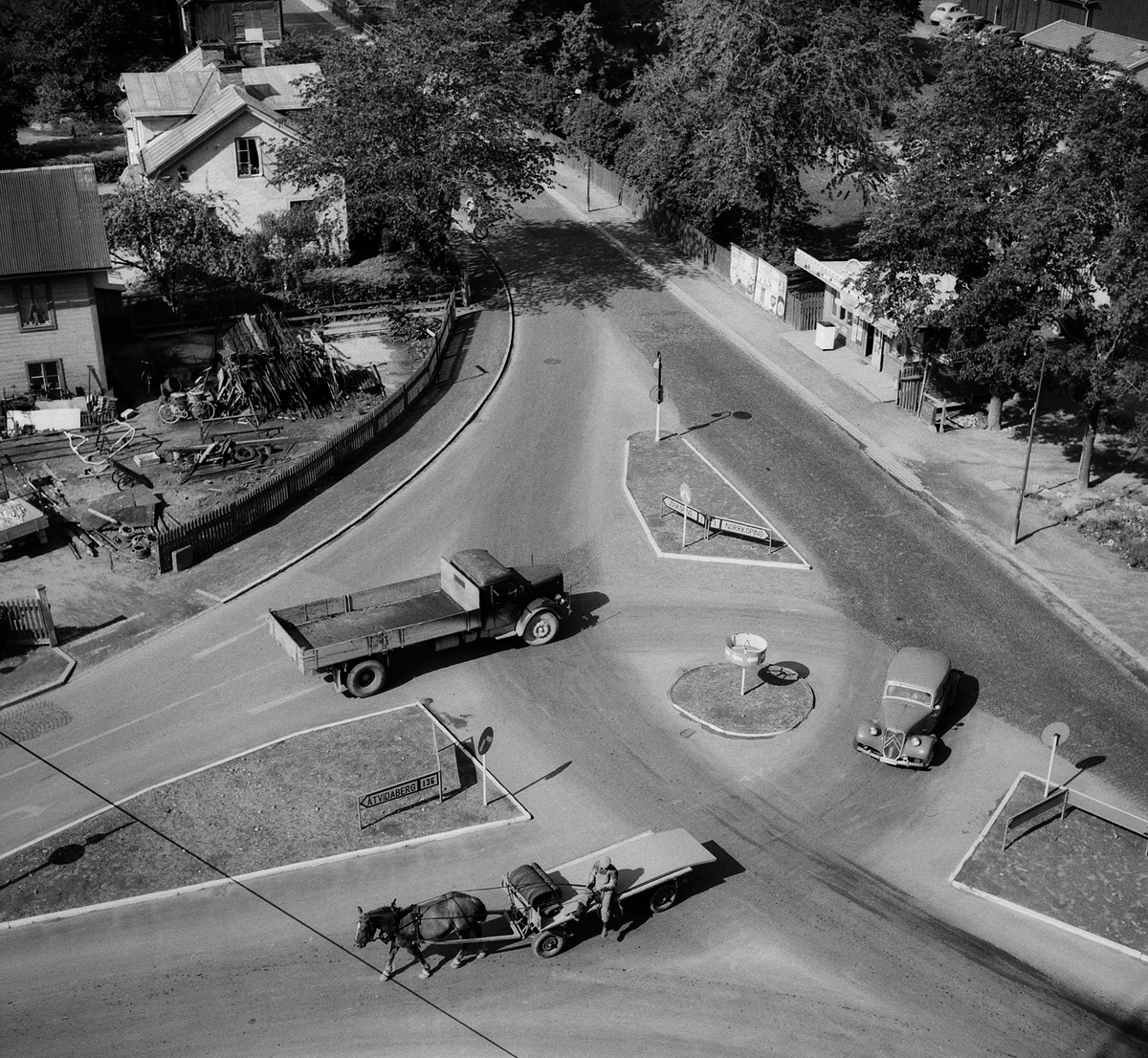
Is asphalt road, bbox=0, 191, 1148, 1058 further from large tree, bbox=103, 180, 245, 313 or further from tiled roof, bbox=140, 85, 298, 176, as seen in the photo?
tiled roof, bbox=140, 85, 298, 176

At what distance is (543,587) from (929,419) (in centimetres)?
1842

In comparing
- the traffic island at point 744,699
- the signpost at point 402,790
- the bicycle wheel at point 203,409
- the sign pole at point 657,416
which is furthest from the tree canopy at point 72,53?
the signpost at point 402,790

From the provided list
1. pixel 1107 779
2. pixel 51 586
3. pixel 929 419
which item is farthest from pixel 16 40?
pixel 1107 779

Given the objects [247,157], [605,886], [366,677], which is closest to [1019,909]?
[605,886]

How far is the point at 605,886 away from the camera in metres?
22.6

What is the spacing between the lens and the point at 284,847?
25250mm

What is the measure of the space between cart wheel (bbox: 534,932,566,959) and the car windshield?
387 inches

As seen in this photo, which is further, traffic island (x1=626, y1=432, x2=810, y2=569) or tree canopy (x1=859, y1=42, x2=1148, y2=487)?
traffic island (x1=626, y1=432, x2=810, y2=569)

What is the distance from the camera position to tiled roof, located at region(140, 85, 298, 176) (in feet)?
182

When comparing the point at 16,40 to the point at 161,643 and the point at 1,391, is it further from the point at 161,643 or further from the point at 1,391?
the point at 161,643

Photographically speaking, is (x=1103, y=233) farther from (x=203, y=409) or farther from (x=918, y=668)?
(x=203, y=409)

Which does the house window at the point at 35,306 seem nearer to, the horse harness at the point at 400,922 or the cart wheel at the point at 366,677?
the cart wheel at the point at 366,677

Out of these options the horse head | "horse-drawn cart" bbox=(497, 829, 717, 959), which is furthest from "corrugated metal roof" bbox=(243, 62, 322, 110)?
the horse head

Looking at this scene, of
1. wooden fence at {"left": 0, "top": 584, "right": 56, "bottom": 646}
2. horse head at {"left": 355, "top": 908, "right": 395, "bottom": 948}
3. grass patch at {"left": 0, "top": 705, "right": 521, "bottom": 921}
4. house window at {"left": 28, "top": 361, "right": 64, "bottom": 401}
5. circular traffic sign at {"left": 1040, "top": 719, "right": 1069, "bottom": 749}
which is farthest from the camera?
house window at {"left": 28, "top": 361, "right": 64, "bottom": 401}
